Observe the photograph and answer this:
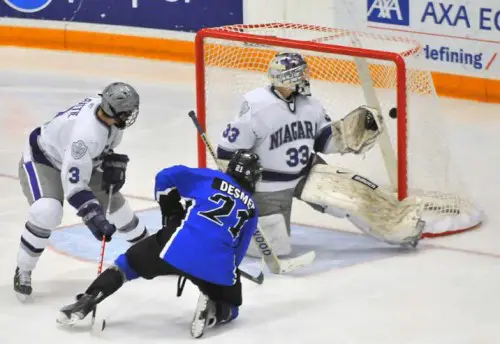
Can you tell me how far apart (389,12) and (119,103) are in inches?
138

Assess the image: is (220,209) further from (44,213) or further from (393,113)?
(393,113)

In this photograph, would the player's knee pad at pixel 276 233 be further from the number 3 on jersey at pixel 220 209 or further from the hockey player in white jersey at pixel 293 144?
the number 3 on jersey at pixel 220 209

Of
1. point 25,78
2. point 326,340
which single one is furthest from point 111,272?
point 25,78

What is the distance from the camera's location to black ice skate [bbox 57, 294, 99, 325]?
17.3 ft

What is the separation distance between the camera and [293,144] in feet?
20.5

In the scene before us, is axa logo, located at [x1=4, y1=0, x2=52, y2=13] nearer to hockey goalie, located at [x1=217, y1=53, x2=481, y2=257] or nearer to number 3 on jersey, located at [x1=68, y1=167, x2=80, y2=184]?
hockey goalie, located at [x1=217, y1=53, x2=481, y2=257]

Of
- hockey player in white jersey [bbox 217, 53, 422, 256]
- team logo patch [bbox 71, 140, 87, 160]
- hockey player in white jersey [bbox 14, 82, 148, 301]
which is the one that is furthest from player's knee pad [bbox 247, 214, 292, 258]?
team logo patch [bbox 71, 140, 87, 160]

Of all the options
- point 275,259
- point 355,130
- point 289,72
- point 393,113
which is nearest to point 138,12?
point 393,113

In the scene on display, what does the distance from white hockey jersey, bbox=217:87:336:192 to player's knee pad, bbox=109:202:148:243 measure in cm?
52

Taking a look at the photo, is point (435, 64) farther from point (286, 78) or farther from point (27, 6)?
point (27, 6)

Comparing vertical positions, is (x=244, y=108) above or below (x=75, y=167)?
above

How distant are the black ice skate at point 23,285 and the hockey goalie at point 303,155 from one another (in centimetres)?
111

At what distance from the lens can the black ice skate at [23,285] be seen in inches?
225

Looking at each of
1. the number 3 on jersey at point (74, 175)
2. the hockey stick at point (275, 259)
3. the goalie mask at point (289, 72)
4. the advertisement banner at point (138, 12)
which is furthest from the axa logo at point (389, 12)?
the number 3 on jersey at point (74, 175)
